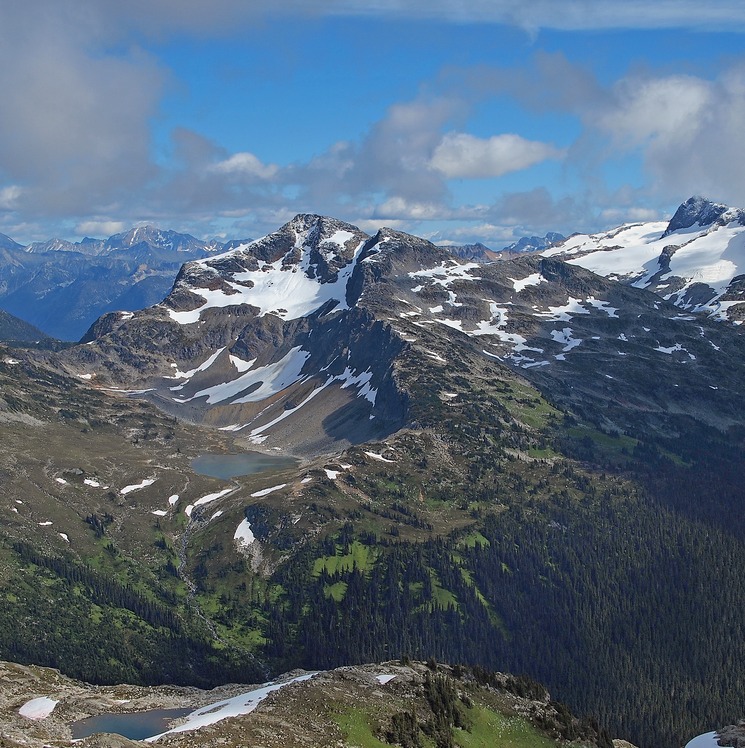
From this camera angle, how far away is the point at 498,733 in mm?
111625

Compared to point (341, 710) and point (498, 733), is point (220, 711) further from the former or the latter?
point (498, 733)

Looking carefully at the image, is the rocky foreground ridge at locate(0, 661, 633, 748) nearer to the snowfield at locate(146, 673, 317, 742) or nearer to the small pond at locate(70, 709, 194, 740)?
the snowfield at locate(146, 673, 317, 742)

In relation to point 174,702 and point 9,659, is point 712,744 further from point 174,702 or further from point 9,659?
point 9,659

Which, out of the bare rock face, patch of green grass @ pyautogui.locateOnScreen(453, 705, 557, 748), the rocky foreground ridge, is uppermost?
the rocky foreground ridge

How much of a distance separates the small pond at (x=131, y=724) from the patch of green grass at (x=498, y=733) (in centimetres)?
3911

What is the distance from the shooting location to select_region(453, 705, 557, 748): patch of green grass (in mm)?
107000

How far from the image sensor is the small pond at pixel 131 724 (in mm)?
A: 102438

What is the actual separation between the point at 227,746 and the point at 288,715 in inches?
514

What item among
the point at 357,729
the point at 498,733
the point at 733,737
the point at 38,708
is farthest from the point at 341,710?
the point at 733,737

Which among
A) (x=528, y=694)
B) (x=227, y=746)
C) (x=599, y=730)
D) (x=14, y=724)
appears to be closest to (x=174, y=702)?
(x=14, y=724)

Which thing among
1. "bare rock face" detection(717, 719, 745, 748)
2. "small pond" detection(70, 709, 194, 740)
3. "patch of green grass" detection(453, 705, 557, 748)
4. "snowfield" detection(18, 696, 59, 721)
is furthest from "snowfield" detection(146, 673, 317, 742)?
"bare rock face" detection(717, 719, 745, 748)

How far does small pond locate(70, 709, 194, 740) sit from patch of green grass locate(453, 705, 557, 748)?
128 feet

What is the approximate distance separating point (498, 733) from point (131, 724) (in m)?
50.3

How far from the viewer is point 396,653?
19988 centimetres
